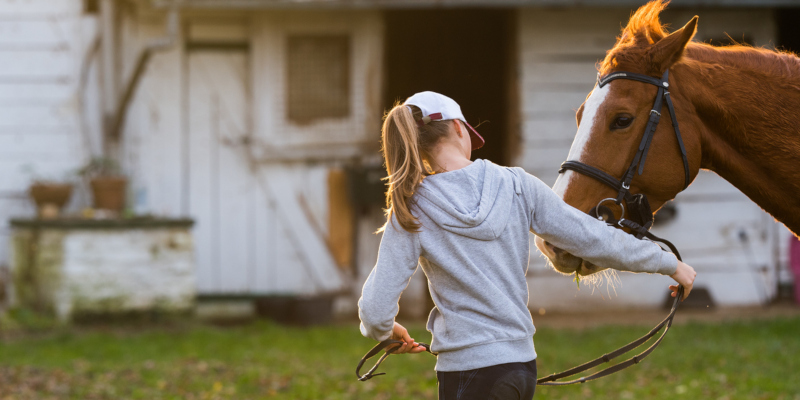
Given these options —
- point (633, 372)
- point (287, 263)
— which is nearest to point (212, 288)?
point (287, 263)

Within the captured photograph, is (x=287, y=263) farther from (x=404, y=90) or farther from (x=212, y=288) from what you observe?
(x=404, y=90)

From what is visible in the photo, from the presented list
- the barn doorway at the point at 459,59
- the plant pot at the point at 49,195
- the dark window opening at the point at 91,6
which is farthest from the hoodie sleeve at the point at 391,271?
the barn doorway at the point at 459,59

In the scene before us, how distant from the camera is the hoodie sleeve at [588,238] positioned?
2.03 meters

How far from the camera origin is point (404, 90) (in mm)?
8930

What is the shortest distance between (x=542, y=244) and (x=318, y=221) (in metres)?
5.82

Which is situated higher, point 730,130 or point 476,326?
point 730,130

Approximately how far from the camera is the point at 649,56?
230 centimetres

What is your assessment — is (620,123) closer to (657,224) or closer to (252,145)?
(252,145)

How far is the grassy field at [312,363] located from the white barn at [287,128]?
1134 millimetres

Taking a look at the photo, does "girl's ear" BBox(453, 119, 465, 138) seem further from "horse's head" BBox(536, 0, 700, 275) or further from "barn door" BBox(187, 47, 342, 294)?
"barn door" BBox(187, 47, 342, 294)

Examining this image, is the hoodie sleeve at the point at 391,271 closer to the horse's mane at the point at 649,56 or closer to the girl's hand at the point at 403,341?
the girl's hand at the point at 403,341

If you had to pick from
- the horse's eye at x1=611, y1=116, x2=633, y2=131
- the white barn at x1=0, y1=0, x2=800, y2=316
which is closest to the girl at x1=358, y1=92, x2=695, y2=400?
the horse's eye at x1=611, y1=116, x2=633, y2=131

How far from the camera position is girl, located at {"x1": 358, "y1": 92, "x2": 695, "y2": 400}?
2.03m

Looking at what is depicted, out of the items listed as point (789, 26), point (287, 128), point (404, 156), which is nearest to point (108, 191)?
point (287, 128)
